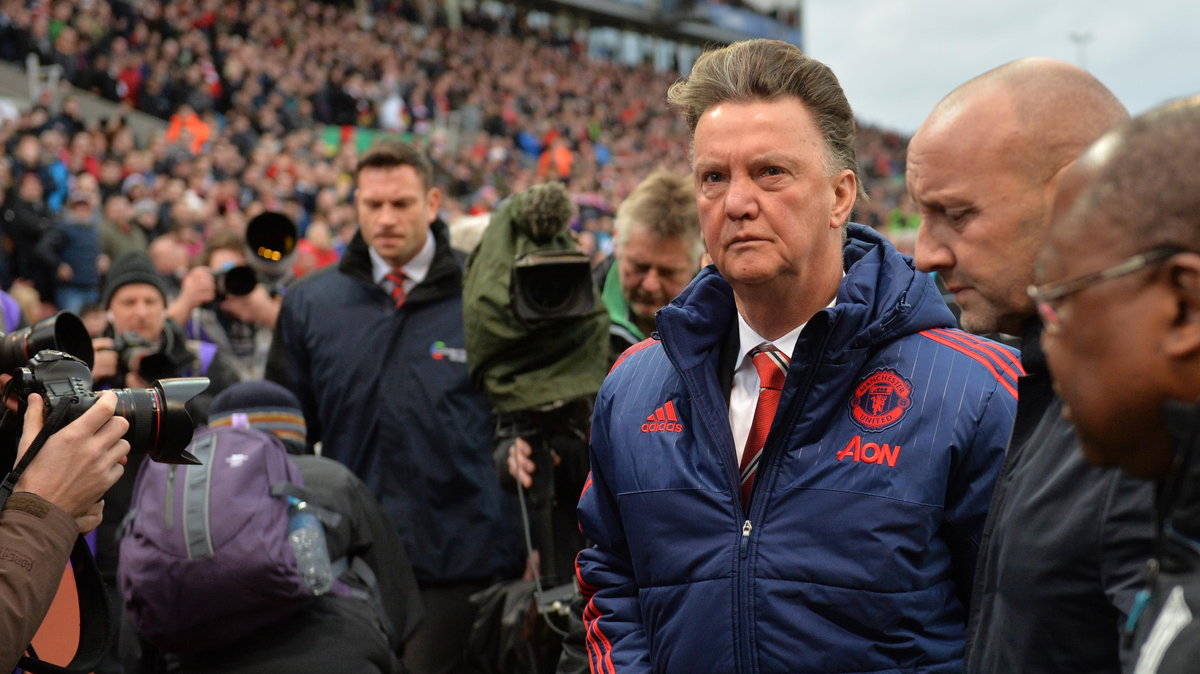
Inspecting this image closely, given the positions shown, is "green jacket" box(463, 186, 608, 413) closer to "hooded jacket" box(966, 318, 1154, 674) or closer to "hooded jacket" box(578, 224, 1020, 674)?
"hooded jacket" box(578, 224, 1020, 674)

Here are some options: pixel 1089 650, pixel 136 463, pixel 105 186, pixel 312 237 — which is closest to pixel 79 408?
pixel 1089 650

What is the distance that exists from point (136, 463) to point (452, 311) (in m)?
1.53

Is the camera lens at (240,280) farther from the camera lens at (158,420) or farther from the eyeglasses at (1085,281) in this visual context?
the eyeglasses at (1085,281)

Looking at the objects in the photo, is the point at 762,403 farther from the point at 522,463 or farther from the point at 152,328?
the point at 152,328

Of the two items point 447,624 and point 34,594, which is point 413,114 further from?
point 34,594

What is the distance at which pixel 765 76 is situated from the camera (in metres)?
2.32

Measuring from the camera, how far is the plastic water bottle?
126 inches

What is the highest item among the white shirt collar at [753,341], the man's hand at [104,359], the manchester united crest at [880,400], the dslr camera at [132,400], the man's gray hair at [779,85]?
the man's gray hair at [779,85]

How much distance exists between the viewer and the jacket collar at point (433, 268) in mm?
4422

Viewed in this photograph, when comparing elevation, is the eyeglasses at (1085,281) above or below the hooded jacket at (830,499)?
above

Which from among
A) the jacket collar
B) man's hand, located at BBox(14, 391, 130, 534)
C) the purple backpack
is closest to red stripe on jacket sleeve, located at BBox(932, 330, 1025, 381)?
man's hand, located at BBox(14, 391, 130, 534)

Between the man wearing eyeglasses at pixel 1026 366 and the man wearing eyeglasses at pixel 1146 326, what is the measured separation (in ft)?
0.76

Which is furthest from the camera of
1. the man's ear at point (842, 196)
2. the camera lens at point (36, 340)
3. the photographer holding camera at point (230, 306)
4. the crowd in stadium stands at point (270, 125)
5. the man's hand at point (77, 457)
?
the crowd in stadium stands at point (270, 125)

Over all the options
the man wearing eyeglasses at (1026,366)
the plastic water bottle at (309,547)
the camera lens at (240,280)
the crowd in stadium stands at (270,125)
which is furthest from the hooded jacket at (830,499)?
the camera lens at (240,280)
